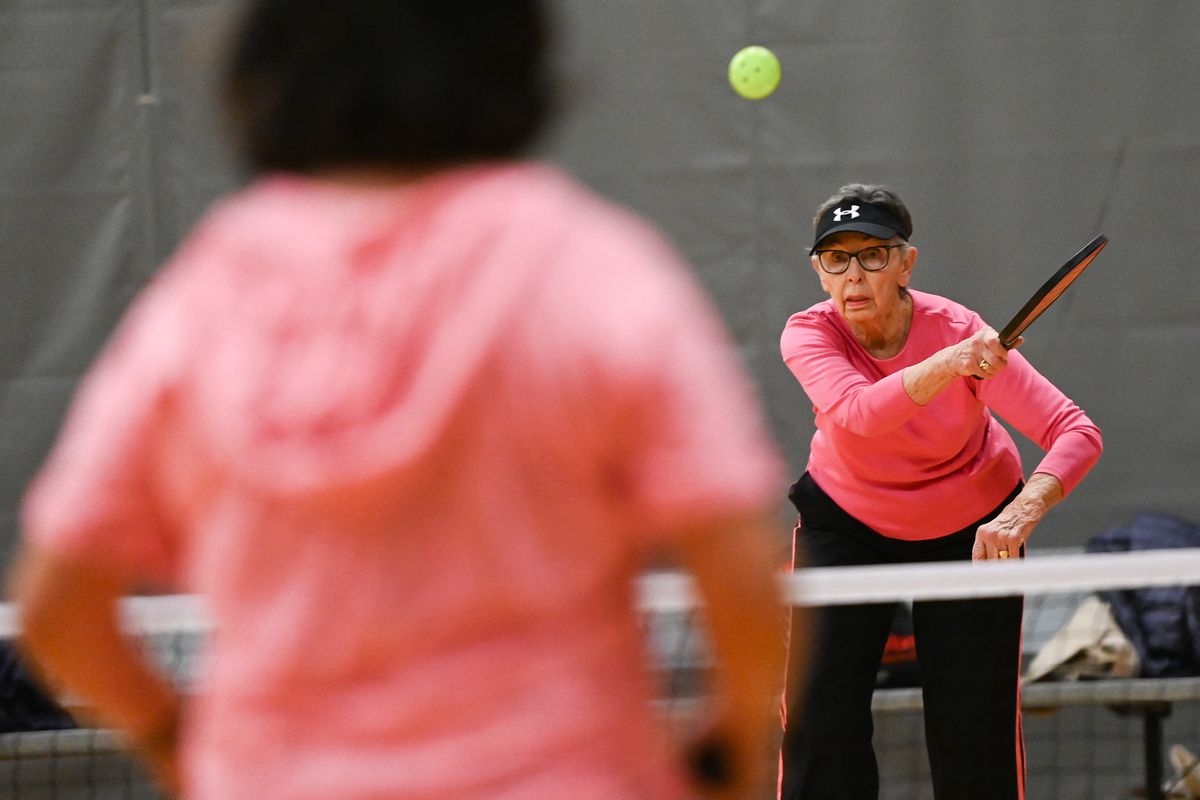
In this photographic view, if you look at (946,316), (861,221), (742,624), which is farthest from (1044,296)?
(742,624)

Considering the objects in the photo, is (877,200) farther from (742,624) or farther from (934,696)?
(742,624)

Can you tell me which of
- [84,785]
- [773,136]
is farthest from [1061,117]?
[84,785]

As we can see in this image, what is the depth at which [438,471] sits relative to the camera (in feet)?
2.80

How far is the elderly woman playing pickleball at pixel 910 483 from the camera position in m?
3.15

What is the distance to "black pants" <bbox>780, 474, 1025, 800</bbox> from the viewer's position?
10.3 ft

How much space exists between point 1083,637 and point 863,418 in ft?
3.46

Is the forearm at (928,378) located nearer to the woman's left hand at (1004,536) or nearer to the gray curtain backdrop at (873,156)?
the woman's left hand at (1004,536)

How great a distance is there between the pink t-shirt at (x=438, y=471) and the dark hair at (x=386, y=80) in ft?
0.09

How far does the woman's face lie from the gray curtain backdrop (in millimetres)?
1042

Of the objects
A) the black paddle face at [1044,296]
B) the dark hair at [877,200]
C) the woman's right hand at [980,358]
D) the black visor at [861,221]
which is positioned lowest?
the woman's right hand at [980,358]

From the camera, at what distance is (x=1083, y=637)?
3.82 m

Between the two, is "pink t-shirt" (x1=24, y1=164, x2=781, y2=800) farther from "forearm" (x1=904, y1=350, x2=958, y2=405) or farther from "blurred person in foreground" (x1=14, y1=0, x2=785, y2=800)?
"forearm" (x1=904, y1=350, x2=958, y2=405)

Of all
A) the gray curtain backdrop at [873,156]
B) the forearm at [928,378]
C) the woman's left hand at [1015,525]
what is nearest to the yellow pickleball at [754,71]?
the gray curtain backdrop at [873,156]

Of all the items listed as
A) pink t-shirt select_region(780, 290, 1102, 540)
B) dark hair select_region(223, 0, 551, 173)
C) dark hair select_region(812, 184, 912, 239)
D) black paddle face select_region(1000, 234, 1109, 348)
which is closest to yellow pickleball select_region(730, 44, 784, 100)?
dark hair select_region(812, 184, 912, 239)
